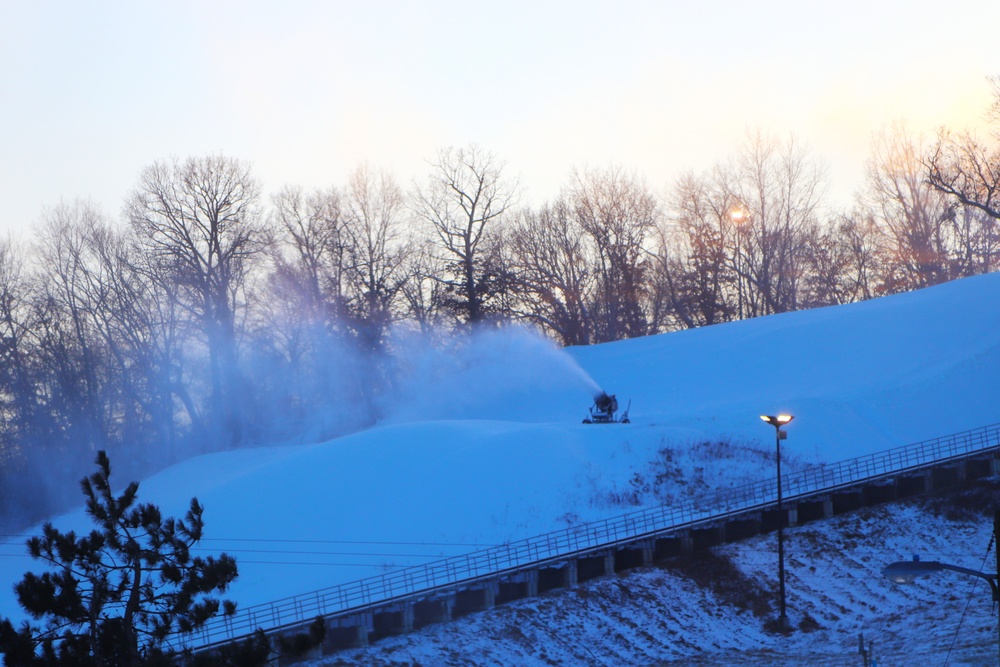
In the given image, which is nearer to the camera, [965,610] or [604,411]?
[965,610]

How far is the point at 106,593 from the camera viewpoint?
52.0ft

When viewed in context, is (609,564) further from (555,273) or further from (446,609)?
(555,273)

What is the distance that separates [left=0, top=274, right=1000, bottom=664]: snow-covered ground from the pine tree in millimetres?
14793

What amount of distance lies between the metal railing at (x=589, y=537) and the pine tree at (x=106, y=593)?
868cm

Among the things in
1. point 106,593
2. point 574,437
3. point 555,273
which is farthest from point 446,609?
point 555,273

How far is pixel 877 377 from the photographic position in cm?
5000

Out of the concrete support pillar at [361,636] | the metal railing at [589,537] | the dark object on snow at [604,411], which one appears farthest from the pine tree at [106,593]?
the dark object on snow at [604,411]

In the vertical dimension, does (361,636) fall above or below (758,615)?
above

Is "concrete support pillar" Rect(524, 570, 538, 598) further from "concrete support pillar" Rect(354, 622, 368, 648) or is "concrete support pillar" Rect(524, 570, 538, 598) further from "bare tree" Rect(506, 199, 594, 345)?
"bare tree" Rect(506, 199, 594, 345)

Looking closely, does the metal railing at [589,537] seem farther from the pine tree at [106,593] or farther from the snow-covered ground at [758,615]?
the pine tree at [106,593]

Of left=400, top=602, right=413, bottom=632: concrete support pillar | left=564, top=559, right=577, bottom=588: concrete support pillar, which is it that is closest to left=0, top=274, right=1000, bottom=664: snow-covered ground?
left=564, top=559, right=577, bottom=588: concrete support pillar

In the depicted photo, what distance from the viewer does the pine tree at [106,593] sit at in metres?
15.2

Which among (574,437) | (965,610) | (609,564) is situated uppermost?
(574,437)

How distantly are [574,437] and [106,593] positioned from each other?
27796 millimetres
